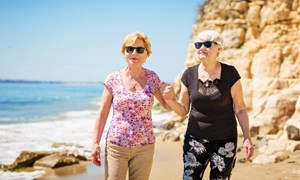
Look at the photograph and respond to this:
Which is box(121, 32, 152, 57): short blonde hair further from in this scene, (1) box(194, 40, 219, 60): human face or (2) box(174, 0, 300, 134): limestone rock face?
(2) box(174, 0, 300, 134): limestone rock face

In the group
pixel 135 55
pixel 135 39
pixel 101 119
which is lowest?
pixel 101 119

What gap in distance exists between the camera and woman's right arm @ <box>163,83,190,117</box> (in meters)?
3.59

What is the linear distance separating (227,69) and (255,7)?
13.5 metres

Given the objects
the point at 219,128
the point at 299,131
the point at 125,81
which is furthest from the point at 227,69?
the point at 299,131

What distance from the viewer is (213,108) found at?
3.55 m

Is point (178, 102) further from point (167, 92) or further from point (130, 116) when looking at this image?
point (130, 116)

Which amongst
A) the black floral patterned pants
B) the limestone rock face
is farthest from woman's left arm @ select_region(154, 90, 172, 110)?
the limestone rock face

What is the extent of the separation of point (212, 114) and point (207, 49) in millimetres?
618

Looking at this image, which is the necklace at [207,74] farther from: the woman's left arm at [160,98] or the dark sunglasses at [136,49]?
the dark sunglasses at [136,49]

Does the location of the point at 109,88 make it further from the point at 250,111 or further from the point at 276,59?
the point at 276,59

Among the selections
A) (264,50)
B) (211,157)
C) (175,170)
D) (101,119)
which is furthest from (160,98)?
(264,50)

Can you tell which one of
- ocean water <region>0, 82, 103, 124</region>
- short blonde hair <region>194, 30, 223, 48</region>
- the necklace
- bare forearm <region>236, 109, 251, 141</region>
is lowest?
ocean water <region>0, 82, 103, 124</region>

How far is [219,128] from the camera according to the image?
11.7ft

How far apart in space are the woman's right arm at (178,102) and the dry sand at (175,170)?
11.3ft
